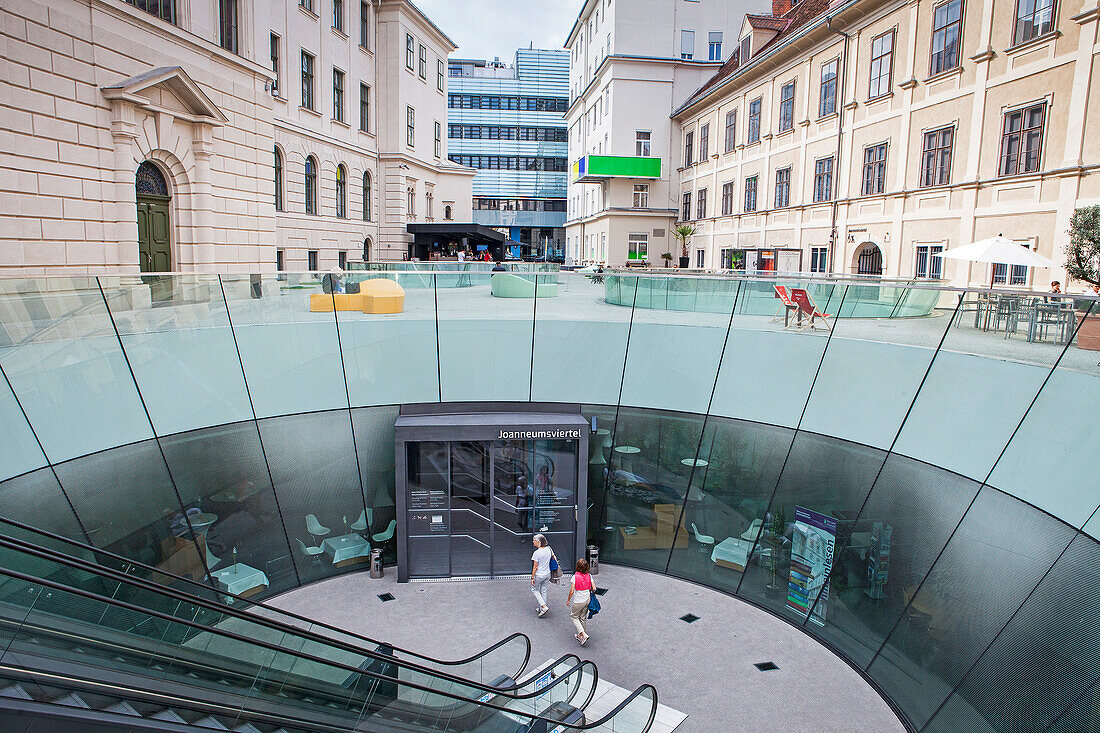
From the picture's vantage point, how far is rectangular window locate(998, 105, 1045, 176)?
63.8 ft

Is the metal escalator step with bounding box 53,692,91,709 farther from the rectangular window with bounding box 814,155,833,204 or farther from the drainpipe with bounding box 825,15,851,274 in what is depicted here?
the rectangular window with bounding box 814,155,833,204

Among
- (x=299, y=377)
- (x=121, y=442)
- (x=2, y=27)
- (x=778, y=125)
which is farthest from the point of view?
(x=778, y=125)

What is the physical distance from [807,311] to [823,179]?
63.2 feet

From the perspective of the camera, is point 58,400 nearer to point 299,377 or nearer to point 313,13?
point 299,377

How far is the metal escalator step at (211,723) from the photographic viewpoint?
4836mm

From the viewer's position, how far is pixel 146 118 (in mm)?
16641

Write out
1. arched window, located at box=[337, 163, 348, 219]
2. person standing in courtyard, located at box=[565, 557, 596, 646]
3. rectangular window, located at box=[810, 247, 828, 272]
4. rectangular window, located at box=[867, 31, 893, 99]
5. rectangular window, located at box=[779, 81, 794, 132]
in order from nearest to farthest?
person standing in courtyard, located at box=[565, 557, 596, 646] → rectangular window, located at box=[867, 31, 893, 99] → rectangular window, located at box=[810, 247, 828, 272] → rectangular window, located at box=[779, 81, 794, 132] → arched window, located at box=[337, 163, 348, 219]

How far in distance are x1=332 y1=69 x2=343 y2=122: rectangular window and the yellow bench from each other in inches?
821

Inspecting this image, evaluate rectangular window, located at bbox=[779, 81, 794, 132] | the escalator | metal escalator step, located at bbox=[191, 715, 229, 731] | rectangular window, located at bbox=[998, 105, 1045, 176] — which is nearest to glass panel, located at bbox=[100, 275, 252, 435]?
the escalator

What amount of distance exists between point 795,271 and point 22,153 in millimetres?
28200

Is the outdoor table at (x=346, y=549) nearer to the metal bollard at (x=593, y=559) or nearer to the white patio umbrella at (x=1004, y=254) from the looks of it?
the metal bollard at (x=593, y=559)

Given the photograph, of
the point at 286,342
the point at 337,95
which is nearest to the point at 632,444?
the point at 286,342

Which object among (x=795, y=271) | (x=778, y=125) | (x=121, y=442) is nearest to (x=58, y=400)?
(x=121, y=442)

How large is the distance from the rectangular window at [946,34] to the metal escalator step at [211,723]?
26115 millimetres
